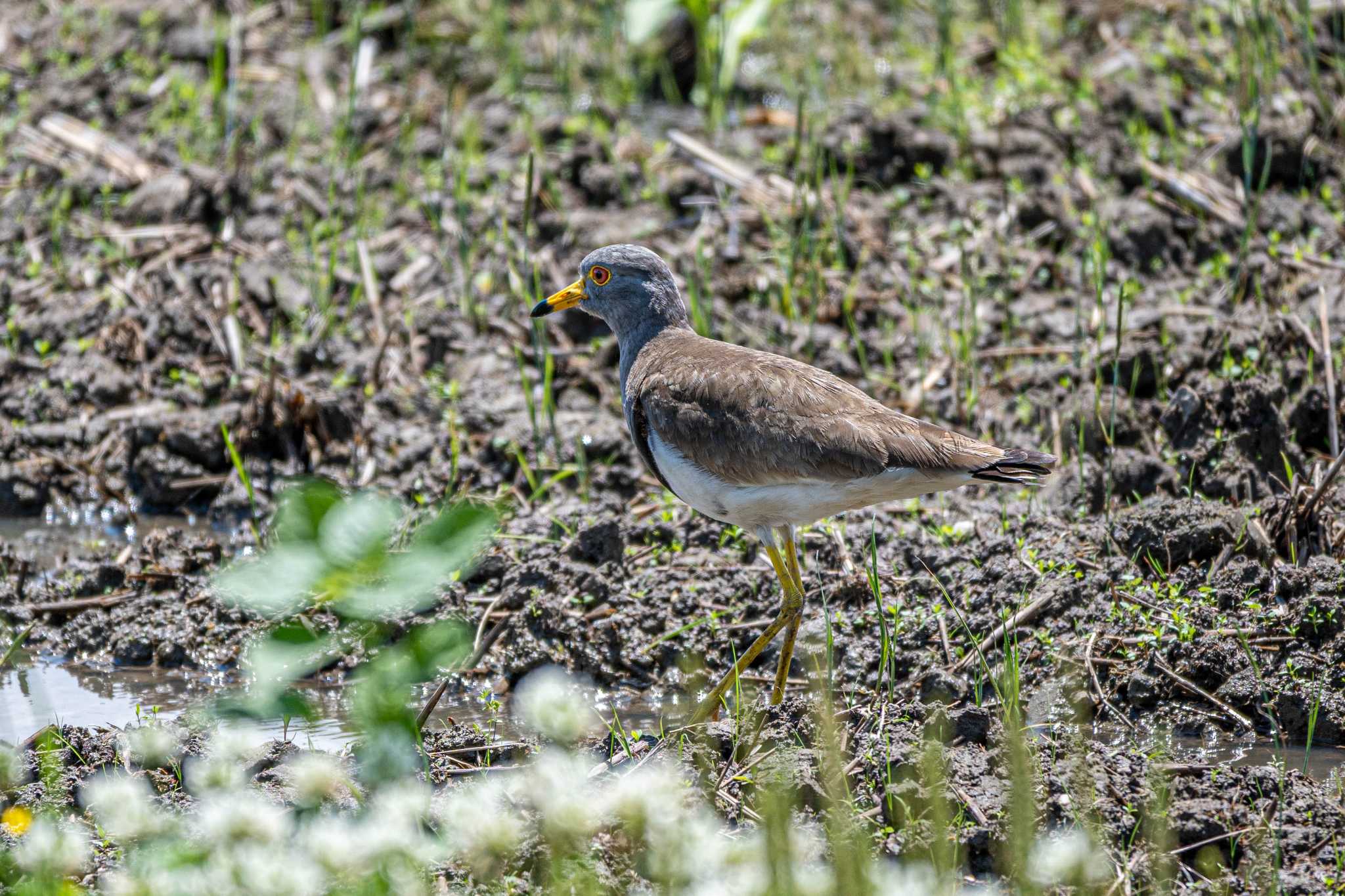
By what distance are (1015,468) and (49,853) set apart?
3438 millimetres

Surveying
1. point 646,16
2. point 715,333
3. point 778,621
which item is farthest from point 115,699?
point 646,16

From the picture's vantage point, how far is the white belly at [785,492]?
5441 millimetres

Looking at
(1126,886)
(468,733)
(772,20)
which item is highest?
(772,20)

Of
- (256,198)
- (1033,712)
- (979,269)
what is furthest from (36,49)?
(1033,712)

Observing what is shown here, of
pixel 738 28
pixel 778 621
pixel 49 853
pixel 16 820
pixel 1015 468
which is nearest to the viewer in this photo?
pixel 49 853

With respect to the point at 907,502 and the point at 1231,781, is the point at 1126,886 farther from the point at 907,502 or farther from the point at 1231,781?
the point at 907,502

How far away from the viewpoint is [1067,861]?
3461 mm

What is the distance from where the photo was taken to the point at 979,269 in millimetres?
8531

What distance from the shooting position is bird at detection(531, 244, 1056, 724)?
5.41 meters

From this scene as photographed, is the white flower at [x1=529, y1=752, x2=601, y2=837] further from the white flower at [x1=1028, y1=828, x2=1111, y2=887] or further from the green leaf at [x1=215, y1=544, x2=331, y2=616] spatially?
the white flower at [x1=1028, y1=828, x2=1111, y2=887]

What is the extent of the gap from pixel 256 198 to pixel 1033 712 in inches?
244

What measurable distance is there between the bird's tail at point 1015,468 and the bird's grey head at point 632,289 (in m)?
1.90

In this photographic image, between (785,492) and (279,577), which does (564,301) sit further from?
(279,577)

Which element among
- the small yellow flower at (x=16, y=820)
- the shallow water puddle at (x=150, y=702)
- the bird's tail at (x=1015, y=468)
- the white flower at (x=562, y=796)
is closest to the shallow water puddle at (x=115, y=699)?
the shallow water puddle at (x=150, y=702)
